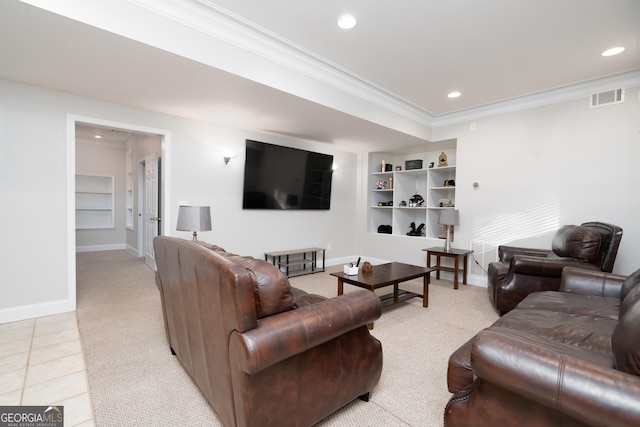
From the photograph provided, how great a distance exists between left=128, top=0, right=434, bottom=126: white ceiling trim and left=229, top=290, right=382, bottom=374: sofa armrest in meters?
2.46

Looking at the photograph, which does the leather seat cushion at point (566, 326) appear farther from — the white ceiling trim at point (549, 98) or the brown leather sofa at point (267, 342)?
the white ceiling trim at point (549, 98)

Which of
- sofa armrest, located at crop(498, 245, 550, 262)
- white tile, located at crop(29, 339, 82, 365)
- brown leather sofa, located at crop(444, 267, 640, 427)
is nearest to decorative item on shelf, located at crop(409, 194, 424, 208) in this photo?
sofa armrest, located at crop(498, 245, 550, 262)

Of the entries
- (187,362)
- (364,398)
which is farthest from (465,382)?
(187,362)

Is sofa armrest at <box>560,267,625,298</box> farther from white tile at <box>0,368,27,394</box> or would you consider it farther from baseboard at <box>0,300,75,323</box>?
baseboard at <box>0,300,75,323</box>

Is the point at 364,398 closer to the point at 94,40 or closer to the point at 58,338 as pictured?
the point at 58,338

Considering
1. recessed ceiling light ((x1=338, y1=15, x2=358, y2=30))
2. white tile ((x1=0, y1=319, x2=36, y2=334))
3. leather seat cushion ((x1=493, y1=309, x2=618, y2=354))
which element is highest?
recessed ceiling light ((x1=338, y1=15, x2=358, y2=30))

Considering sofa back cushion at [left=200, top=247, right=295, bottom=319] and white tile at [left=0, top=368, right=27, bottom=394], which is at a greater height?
sofa back cushion at [left=200, top=247, right=295, bottom=319]

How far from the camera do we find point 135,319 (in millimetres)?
3043

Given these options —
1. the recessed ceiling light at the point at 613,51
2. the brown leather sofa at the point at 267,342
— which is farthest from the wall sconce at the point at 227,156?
the recessed ceiling light at the point at 613,51

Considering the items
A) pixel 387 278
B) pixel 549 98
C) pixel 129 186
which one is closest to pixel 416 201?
pixel 549 98

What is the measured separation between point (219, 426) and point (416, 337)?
5.97 ft

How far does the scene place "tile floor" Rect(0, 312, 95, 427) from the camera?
5.88 feet

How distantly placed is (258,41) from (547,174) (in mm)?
4031

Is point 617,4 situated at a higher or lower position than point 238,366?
higher
